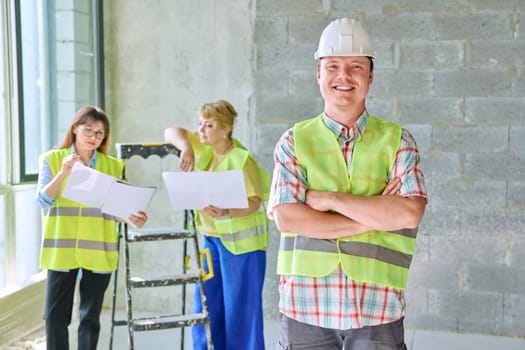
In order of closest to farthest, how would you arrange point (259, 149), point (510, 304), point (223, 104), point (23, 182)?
point (223, 104) → point (23, 182) → point (510, 304) → point (259, 149)

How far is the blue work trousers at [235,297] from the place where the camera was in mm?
3225

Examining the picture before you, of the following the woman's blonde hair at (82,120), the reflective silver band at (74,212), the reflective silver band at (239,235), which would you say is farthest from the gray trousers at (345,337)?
the woman's blonde hair at (82,120)

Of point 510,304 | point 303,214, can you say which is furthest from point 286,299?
point 510,304

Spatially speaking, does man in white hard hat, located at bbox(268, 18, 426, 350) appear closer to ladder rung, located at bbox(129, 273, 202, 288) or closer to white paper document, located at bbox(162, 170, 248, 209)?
white paper document, located at bbox(162, 170, 248, 209)

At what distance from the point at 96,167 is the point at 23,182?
96 centimetres

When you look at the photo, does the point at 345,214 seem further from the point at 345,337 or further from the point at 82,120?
the point at 82,120

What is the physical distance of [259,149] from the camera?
440 cm

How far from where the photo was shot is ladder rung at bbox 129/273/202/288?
10.1 ft

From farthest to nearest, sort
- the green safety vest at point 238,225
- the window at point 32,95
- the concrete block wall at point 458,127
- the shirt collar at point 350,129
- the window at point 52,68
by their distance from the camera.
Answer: the concrete block wall at point 458,127
the window at point 52,68
the window at point 32,95
the green safety vest at point 238,225
the shirt collar at point 350,129

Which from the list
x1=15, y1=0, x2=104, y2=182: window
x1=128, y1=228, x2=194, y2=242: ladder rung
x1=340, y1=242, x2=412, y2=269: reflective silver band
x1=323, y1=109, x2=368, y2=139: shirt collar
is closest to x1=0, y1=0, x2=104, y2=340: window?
x1=15, y1=0, x2=104, y2=182: window

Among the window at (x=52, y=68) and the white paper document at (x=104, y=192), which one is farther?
the window at (x=52, y=68)

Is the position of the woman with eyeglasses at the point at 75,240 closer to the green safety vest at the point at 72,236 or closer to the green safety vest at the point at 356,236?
the green safety vest at the point at 72,236

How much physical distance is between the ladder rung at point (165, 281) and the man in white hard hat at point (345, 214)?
51.8 inches

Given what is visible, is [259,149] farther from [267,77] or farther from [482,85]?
[482,85]
